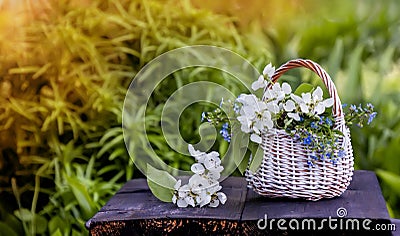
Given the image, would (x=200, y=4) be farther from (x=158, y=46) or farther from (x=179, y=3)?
(x=158, y=46)

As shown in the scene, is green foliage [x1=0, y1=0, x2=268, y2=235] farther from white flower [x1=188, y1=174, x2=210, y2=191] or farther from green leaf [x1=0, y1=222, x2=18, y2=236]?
white flower [x1=188, y1=174, x2=210, y2=191]

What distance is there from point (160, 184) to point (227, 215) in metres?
0.19

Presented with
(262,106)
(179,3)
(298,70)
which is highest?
(179,3)

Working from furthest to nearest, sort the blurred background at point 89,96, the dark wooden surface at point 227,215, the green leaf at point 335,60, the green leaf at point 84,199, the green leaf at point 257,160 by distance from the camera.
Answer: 1. the green leaf at point 335,60
2. the blurred background at point 89,96
3. the green leaf at point 84,199
4. the green leaf at point 257,160
5. the dark wooden surface at point 227,215

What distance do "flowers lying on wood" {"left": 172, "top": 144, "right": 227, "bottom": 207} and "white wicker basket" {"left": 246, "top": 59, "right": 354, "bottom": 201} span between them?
0.10 metres

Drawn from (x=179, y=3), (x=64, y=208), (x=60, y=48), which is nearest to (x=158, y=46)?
(x=179, y=3)

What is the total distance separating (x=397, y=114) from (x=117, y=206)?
1239 millimetres

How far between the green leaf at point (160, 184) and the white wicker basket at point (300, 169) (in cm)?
20

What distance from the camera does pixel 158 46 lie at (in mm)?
2121

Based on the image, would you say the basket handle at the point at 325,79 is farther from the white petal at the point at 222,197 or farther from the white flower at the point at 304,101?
the white petal at the point at 222,197

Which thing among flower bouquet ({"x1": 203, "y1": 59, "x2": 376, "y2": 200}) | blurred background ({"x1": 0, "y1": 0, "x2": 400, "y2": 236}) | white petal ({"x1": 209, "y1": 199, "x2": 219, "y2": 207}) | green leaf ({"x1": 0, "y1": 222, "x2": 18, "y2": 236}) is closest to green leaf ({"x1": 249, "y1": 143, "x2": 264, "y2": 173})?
flower bouquet ({"x1": 203, "y1": 59, "x2": 376, "y2": 200})

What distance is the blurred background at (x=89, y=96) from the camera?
202 cm

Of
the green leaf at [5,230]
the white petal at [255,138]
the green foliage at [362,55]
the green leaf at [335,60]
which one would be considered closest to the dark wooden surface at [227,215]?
the white petal at [255,138]

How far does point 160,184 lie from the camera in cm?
132
